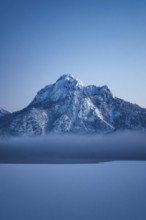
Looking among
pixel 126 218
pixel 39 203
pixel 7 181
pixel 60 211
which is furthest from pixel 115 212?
pixel 7 181

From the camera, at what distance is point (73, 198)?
31000mm

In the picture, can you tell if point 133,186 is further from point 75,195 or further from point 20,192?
point 20,192

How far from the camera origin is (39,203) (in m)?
28.5

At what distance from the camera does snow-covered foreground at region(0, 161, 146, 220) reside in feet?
79.5

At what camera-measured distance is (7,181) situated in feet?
137

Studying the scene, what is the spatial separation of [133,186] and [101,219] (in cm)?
1503

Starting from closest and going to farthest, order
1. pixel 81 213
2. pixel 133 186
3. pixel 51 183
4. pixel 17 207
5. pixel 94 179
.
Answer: pixel 81 213 → pixel 17 207 → pixel 133 186 → pixel 51 183 → pixel 94 179

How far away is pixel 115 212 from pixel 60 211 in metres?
5.05

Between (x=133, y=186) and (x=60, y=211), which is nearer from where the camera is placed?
(x=60, y=211)

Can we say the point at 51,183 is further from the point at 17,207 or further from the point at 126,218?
the point at 126,218

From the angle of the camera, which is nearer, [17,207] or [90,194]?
[17,207]

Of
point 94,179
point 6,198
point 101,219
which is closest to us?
point 101,219

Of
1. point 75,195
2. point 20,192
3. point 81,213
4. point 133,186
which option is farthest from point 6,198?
point 133,186

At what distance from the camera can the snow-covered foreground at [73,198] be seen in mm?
24219
